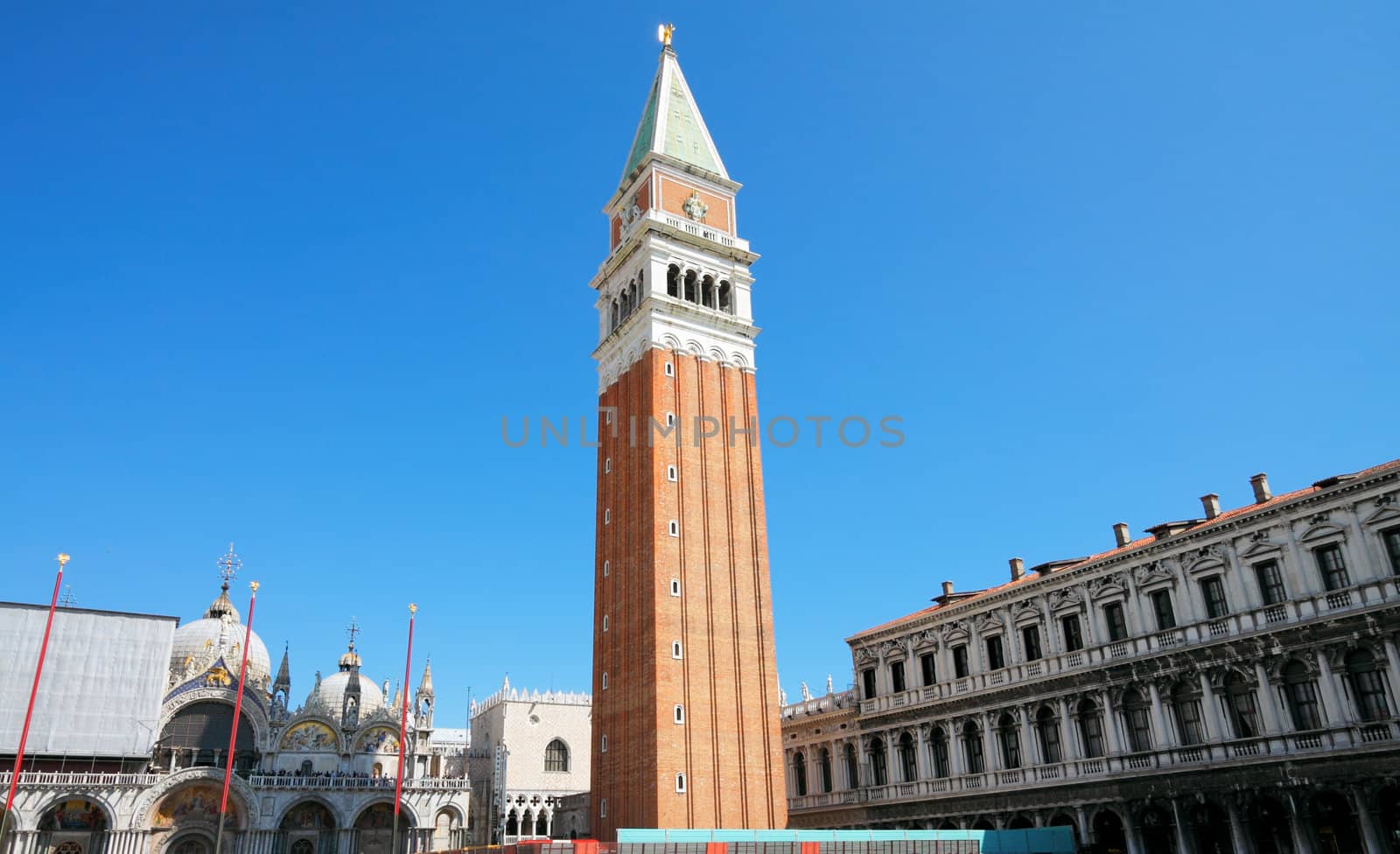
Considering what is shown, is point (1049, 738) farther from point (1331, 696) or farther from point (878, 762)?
point (1331, 696)

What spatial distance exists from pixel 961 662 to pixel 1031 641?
410cm

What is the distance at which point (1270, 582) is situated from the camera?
34000 millimetres

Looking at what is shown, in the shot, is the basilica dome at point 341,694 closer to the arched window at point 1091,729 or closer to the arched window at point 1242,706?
the arched window at point 1091,729

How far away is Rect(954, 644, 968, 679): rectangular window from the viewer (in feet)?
146

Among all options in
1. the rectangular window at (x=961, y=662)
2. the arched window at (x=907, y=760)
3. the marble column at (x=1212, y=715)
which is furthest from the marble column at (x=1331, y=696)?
the arched window at (x=907, y=760)

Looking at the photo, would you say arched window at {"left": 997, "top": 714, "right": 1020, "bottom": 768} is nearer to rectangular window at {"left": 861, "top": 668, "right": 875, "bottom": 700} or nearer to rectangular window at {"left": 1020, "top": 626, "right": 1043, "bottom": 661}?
rectangular window at {"left": 1020, "top": 626, "right": 1043, "bottom": 661}

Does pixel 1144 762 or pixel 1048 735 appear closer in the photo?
pixel 1144 762

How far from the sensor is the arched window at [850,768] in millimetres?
49428

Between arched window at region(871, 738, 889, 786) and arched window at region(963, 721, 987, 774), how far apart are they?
559cm

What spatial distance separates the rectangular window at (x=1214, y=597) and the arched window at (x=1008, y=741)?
981 centimetres

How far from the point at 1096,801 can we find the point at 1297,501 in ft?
44.1

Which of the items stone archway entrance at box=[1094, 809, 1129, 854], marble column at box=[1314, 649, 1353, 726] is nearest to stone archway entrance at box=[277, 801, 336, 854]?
stone archway entrance at box=[1094, 809, 1129, 854]

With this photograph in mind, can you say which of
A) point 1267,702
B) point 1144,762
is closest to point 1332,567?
point 1267,702

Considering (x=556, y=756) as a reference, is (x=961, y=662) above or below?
above
